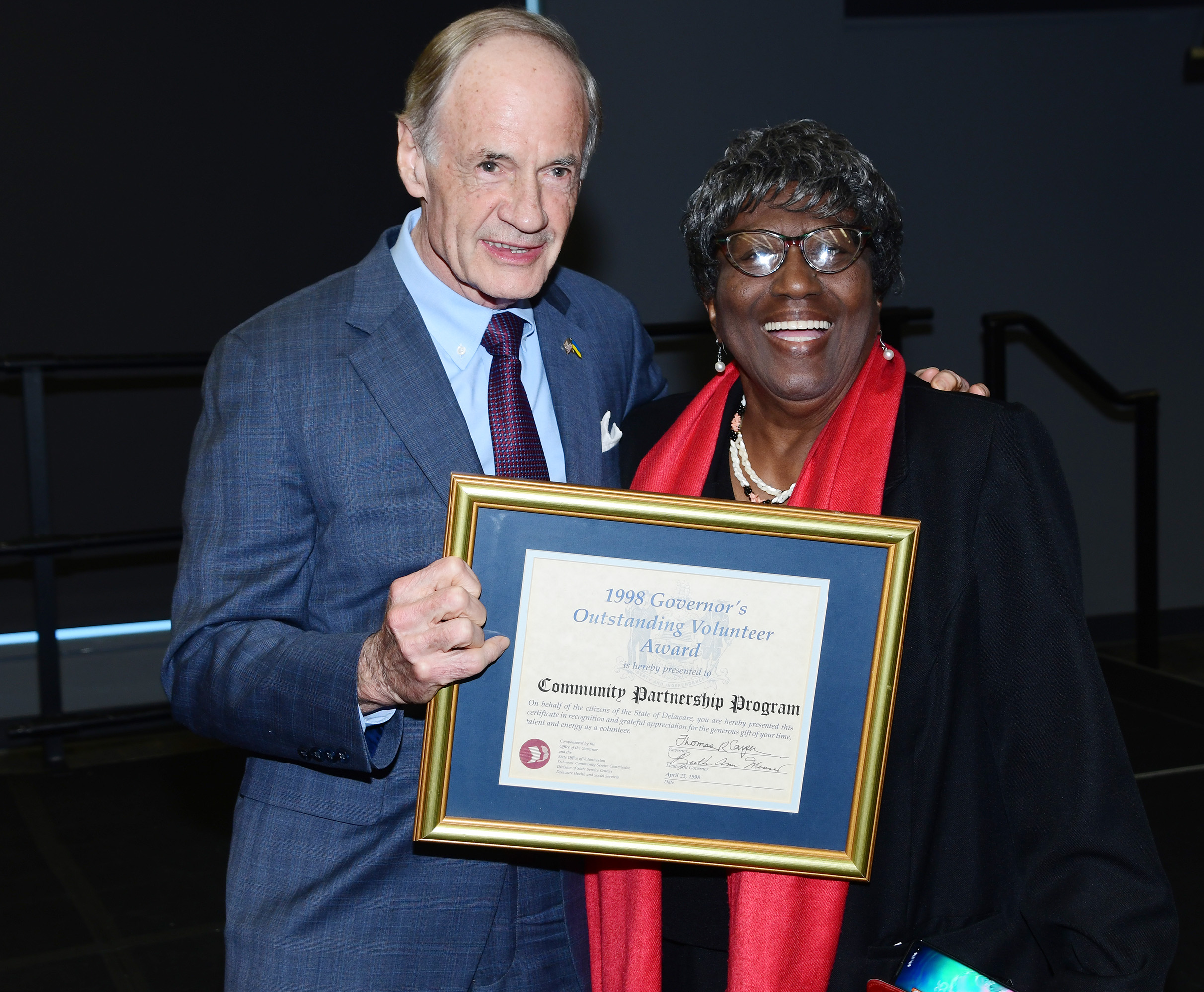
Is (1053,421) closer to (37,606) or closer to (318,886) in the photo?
(37,606)

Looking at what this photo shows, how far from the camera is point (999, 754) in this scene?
4.92 ft

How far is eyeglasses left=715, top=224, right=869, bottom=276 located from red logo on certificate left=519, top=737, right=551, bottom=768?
2.35 feet

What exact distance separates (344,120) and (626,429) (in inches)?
144

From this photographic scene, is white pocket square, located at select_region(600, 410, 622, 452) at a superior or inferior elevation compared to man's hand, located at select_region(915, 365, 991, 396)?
inferior

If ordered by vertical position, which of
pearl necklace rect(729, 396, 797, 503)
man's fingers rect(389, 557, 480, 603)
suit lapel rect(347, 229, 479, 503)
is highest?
suit lapel rect(347, 229, 479, 503)

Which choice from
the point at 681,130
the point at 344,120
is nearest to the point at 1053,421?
the point at 681,130

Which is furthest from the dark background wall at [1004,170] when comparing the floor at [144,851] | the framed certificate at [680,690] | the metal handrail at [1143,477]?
the framed certificate at [680,690]

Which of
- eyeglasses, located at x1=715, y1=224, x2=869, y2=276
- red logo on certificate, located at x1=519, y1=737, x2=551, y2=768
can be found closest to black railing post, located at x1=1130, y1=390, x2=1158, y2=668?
eyeglasses, located at x1=715, y1=224, x2=869, y2=276

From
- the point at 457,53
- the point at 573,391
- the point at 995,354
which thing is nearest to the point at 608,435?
the point at 573,391

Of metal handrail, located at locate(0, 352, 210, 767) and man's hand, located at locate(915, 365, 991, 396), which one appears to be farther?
metal handrail, located at locate(0, 352, 210, 767)

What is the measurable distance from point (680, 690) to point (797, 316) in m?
0.57

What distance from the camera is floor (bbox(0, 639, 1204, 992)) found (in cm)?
316

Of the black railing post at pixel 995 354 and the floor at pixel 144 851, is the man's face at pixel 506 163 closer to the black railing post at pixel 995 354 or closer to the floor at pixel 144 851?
the floor at pixel 144 851

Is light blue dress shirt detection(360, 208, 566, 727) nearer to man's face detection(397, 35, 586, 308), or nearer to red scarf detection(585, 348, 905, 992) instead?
man's face detection(397, 35, 586, 308)
